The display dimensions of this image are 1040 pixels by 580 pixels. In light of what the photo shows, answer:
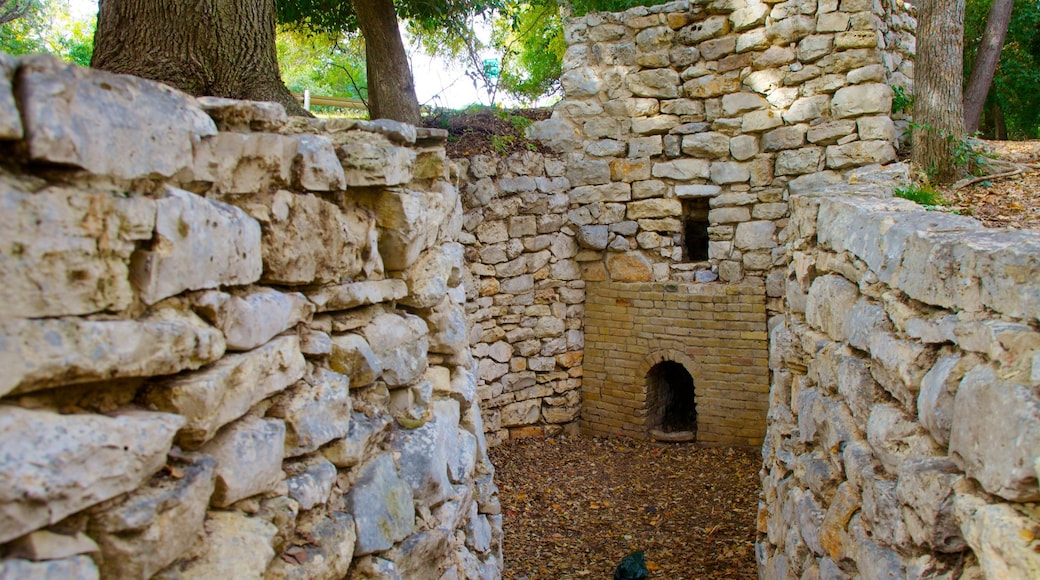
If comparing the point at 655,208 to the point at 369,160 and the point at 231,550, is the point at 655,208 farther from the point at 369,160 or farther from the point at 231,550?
the point at 231,550

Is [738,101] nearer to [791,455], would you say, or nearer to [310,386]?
[791,455]

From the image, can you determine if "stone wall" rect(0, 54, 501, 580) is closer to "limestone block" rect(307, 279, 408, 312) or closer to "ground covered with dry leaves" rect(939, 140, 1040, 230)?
"limestone block" rect(307, 279, 408, 312)

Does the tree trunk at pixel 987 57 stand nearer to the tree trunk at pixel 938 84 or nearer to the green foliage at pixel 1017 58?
the green foliage at pixel 1017 58

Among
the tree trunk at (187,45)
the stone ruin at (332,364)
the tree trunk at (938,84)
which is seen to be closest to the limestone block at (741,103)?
the tree trunk at (938,84)

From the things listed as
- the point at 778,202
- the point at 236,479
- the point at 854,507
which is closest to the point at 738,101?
the point at 778,202

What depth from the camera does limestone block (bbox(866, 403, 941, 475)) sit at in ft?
8.50

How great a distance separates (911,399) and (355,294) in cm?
206

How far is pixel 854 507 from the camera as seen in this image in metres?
3.33

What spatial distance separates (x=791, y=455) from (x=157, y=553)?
3915mm

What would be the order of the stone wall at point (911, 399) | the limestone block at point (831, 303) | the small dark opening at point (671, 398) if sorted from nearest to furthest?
the stone wall at point (911, 399)
the limestone block at point (831, 303)
the small dark opening at point (671, 398)

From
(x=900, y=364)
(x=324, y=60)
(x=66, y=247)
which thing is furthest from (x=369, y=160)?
(x=324, y=60)

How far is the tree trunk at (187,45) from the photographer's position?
413 centimetres

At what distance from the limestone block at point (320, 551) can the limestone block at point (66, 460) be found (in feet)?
2.24

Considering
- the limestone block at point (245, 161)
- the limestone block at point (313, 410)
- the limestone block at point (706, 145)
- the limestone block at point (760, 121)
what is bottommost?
the limestone block at point (313, 410)
